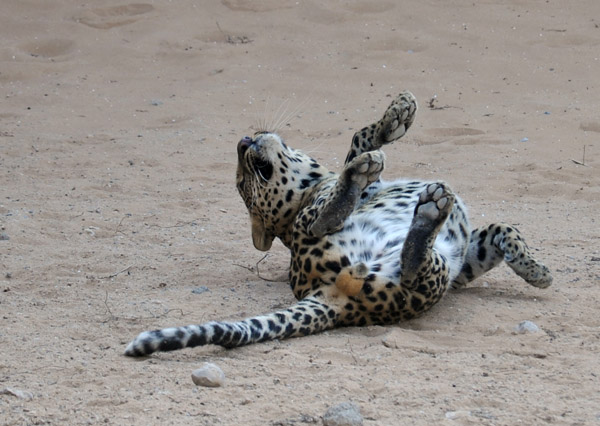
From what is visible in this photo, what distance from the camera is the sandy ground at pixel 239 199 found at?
3861 mm

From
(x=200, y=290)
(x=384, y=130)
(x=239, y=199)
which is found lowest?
(x=239, y=199)

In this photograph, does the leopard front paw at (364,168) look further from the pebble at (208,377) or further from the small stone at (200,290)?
the pebble at (208,377)

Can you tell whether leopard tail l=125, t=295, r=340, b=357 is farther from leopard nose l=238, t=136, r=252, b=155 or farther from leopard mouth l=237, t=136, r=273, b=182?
leopard nose l=238, t=136, r=252, b=155

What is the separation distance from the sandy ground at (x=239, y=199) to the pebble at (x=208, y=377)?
1.7 inches

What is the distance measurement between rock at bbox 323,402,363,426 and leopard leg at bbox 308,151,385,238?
5.72 ft

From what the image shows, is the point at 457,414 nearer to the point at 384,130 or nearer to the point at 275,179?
the point at 275,179

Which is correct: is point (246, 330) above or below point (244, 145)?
below

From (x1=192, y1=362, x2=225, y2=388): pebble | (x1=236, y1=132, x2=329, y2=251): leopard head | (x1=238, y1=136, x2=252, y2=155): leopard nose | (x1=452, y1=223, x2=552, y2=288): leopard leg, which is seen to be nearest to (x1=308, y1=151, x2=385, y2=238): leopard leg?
(x1=236, y1=132, x2=329, y2=251): leopard head

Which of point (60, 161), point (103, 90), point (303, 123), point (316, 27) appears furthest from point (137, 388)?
point (316, 27)

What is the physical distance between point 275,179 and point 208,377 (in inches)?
93.3

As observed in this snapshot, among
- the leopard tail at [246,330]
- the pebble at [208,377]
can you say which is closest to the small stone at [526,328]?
the leopard tail at [246,330]

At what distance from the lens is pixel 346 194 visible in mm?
5160

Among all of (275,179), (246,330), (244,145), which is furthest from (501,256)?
(246,330)

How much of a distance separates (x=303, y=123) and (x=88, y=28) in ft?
14.4
